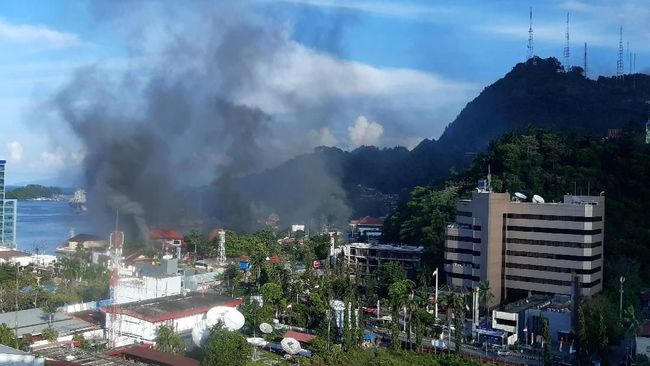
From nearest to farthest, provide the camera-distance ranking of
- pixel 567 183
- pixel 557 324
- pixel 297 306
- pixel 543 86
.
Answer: pixel 557 324, pixel 297 306, pixel 567 183, pixel 543 86

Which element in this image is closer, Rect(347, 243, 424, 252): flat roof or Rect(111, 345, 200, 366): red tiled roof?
Rect(111, 345, 200, 366): red tiled roof

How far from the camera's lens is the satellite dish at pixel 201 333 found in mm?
15414

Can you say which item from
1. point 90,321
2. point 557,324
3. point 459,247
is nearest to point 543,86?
point 459,247

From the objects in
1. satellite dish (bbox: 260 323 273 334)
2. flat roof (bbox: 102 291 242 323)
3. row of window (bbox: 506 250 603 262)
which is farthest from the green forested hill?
satellite dish (bbox: 260 323 273 334)

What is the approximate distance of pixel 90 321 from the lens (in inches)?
732

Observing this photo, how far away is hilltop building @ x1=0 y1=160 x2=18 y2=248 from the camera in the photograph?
139 feet

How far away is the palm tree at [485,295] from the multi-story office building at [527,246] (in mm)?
1296

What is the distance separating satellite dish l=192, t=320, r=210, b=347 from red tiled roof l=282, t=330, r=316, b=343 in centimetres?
253

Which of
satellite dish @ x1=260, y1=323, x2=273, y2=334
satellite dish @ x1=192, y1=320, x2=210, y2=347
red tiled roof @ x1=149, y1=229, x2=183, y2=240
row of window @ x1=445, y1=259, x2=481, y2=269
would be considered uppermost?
row of window @ x1=445, y1=259, x2=481, y2=269

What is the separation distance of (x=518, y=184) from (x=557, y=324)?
10.3 m

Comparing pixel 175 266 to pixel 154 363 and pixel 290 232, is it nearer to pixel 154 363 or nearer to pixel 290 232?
pixel 154 363

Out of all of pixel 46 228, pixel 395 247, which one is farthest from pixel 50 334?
pixel 46 228

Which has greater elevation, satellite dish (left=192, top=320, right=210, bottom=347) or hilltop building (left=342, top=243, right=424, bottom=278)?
hilltop building (left=342, top=243, right=424, bottom=278)

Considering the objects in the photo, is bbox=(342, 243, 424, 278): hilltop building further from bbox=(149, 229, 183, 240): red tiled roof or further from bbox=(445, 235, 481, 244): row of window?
bbox=(149, 229, 183, 240): red tiled roof
